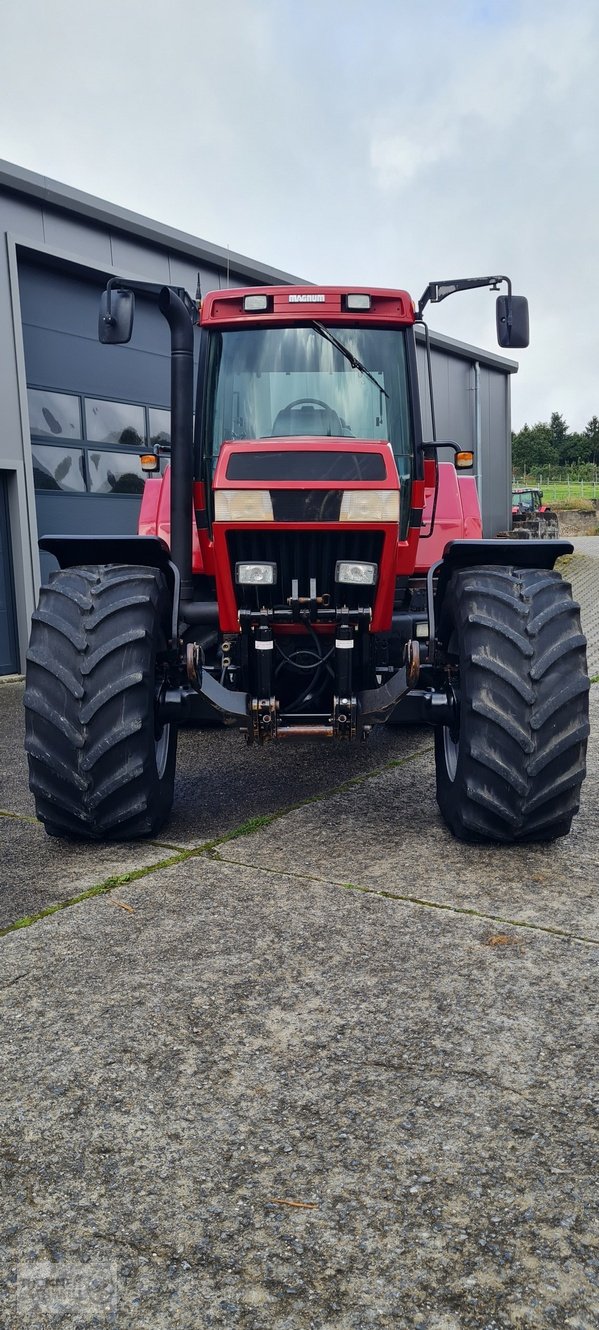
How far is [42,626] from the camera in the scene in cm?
453

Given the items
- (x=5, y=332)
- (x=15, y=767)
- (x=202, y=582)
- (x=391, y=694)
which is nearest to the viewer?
(x=391, y=694)

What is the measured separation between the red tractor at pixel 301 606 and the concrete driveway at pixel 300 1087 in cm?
41

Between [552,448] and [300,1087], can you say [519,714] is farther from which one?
[552,448]

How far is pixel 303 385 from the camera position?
202 inches

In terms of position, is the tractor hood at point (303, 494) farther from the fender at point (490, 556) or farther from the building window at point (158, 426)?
the building window at point (158, 426)

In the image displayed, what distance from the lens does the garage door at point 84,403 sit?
11078mm

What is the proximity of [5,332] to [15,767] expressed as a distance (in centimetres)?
540

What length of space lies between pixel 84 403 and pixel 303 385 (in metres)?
7.17

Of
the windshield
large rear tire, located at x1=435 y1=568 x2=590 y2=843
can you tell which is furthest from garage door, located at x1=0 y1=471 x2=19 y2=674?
large rear tire, located at x1=435 y1=568 x2=590 y2=843

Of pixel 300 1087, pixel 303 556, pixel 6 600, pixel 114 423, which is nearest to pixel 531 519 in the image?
pixel 114 423

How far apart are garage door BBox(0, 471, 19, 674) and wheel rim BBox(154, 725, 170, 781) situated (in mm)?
6062

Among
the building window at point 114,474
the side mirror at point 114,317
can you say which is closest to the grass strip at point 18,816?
the side mirror at point 114,317

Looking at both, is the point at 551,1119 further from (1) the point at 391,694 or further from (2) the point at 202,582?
(2) the point at 202,582

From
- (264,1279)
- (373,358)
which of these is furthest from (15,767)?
(264,1279)
